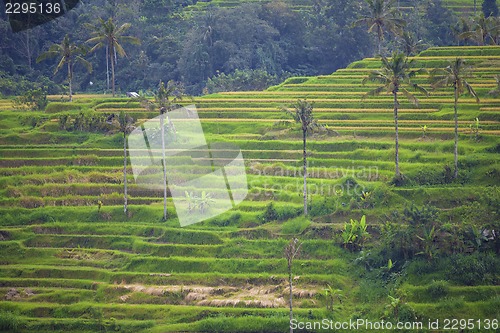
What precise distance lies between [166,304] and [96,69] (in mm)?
43069

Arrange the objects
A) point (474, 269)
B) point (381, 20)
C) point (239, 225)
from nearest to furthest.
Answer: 1. point (474, 269)
2. point (239, 225)
3. point (381, 20)

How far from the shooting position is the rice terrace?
33.6m

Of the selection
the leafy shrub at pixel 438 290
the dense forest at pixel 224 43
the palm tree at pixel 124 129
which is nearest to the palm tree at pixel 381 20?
the dense forest at pixel 224 43

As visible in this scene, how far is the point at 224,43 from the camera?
71438 millimetres

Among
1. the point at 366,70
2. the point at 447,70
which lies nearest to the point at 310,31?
the point at 366,70

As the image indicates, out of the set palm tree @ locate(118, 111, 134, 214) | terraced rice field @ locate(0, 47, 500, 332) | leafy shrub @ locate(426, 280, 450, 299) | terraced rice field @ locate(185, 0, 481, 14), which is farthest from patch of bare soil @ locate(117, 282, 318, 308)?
terraced rice field @ locate(185, 0, 481, 14)

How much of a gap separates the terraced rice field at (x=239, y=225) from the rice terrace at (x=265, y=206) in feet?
0.27

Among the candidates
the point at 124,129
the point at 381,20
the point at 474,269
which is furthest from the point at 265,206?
the point at 381,20

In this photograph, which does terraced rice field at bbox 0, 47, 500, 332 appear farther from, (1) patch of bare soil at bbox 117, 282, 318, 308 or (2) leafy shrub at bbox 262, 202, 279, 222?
(2) leafy shrub at bbox 262, 202, 279, 222

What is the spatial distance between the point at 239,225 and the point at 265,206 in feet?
5.48

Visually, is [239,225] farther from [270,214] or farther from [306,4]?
[306,4]

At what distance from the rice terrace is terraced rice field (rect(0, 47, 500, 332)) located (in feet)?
0.27

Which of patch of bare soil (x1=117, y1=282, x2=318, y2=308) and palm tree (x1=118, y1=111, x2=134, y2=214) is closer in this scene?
patch of bare soil (x1=117, y1=282, x2=318, y2=308)

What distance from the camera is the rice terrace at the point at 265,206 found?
110 feet
